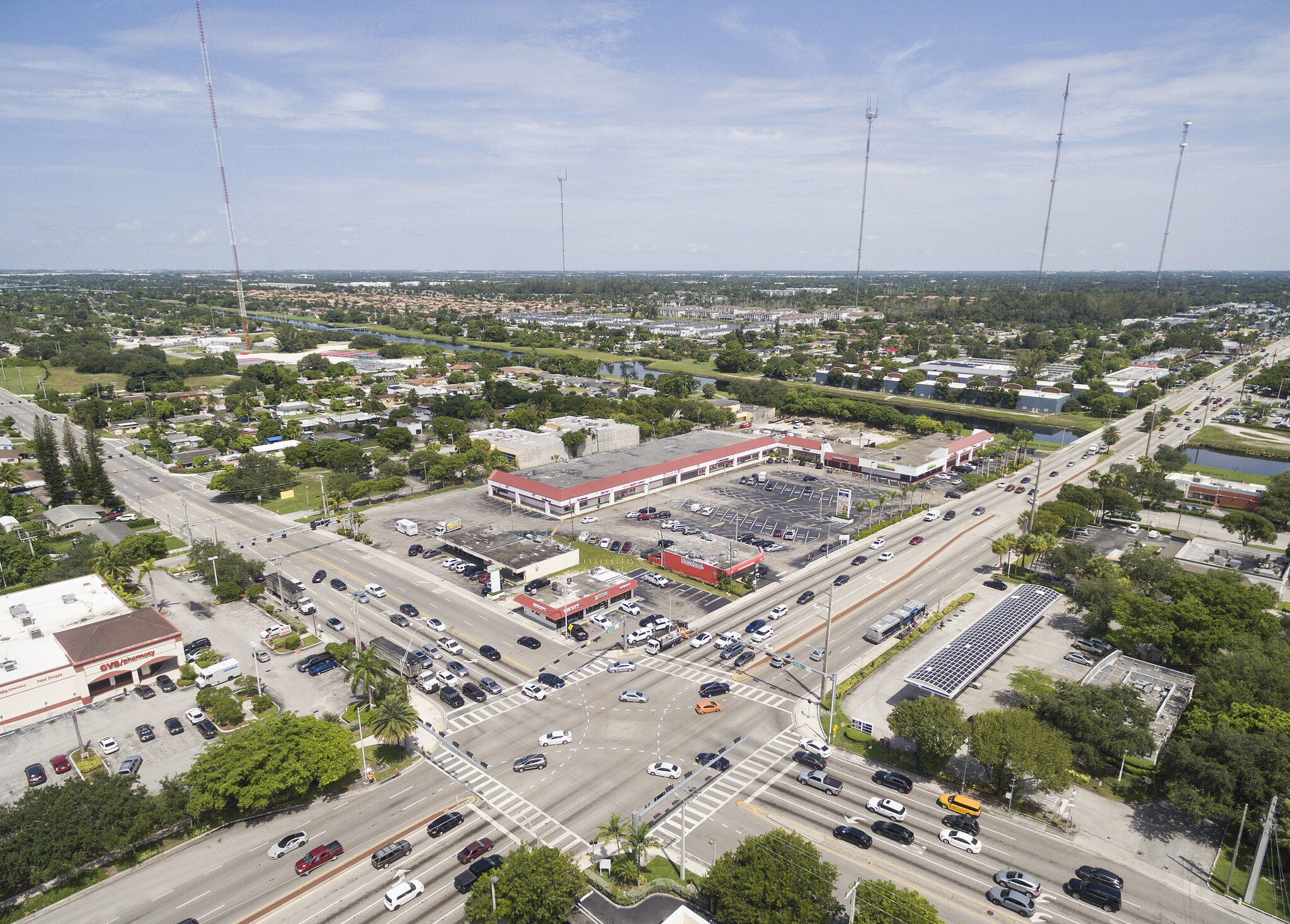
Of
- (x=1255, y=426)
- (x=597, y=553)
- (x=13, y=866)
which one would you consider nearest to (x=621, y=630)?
(x=597, y=553)

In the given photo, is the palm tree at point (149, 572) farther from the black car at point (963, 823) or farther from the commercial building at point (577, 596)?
the black car at point (963, 823)

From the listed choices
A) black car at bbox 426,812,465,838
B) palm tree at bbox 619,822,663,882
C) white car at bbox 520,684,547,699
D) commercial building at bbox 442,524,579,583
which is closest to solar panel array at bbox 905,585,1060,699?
palm tree at bbox 619,822,663,882

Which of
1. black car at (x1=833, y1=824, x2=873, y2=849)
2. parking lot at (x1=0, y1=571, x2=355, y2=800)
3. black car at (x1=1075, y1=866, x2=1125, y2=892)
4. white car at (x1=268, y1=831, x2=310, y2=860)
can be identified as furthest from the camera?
parking lot at (x1=0, y1=571, x2=355, y2=800)

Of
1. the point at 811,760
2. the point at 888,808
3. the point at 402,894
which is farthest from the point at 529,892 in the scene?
the point at 888,808

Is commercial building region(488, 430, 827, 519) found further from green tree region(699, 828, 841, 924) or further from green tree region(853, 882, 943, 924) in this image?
green tree region(853, 882, 943, 924)

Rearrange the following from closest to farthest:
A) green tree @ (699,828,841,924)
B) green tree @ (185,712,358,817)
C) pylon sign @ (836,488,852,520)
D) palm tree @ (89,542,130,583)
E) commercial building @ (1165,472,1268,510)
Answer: green tree @ (699,828,841,924) < green tree @ (185,712,358,817) < palm tree @ (89,542,130,583) < pylon sign @ (836,488,852,520) < commercial building @ (1165,472,1268,510)

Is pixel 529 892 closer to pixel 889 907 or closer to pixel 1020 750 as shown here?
pixel 889 907
